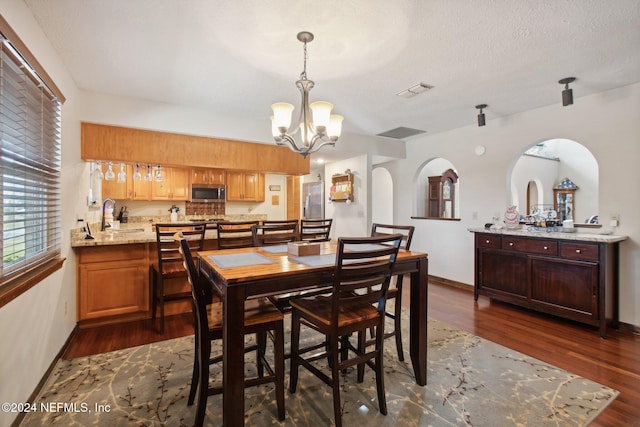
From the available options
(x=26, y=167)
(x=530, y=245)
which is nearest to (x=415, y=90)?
(x=530, y=245)

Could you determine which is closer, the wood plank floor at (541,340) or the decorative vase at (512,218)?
the wood plank floor at (541,340)

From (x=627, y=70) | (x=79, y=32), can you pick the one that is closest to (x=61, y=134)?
(x=79, y=32)

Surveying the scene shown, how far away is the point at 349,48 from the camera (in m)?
2.27

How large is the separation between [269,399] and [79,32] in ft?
9.31

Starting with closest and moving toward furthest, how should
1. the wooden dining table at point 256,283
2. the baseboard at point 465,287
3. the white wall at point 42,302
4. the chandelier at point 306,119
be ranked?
the wooden dining table at point 256,283
the white wall at point 42,302
the chandelier at point 306,119
the baseboard at point 465,287

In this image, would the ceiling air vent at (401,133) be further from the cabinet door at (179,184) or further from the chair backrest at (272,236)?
the cabinet door at (179,184)

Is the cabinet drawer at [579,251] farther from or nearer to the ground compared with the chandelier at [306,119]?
nearer to the ground

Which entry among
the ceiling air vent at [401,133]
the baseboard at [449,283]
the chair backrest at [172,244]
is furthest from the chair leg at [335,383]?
the ceiling air vent at [401,133]

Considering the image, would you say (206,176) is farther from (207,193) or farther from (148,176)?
(148,176)

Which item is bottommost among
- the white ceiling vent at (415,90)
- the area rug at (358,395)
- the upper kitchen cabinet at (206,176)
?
the area rug at (358,395)

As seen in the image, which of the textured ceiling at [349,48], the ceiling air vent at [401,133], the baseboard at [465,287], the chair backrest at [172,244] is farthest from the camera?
the ceiling air vent at [401,133]

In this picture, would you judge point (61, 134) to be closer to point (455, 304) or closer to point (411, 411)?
point (411, 411)

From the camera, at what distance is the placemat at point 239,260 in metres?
1.75

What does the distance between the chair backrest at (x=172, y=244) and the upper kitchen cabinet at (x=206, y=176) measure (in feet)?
9.03
